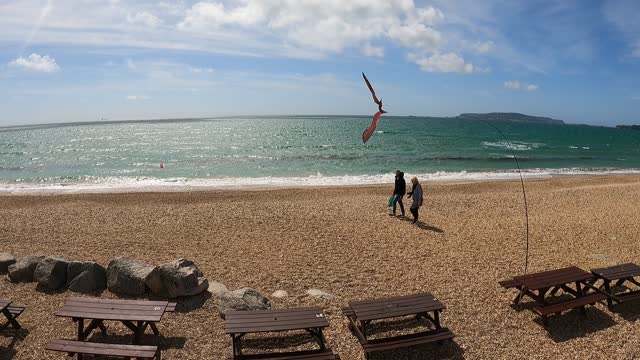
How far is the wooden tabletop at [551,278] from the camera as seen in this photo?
24.8ft

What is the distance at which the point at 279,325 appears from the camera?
20.4 feet

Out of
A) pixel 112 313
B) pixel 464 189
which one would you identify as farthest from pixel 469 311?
pixel 464 189

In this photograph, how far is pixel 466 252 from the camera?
1106 centimetres

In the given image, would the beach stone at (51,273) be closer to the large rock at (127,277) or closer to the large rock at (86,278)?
the large rock at (86,278)

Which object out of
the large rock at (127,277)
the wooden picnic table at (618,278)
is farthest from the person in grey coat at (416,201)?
the large rock at (127,277)

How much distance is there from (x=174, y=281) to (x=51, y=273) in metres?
2.66

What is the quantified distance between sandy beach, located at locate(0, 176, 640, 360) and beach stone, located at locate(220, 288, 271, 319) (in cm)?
30

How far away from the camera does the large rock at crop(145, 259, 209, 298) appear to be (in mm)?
7848

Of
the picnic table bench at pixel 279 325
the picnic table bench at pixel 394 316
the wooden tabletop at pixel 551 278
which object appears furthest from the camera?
the wooden tabletop at pixel 551 278

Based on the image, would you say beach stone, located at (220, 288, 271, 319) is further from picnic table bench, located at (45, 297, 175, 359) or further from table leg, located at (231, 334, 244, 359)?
picnic table bench, located at (45, 297, 175, 359)

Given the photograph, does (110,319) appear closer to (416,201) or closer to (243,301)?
(243,301)

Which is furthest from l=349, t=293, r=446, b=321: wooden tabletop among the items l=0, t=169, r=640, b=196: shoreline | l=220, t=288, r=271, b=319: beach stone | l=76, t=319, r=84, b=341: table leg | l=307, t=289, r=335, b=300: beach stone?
l=0, t=169, r=640, b=196: shoreline

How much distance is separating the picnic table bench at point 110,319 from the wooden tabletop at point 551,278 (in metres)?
6.28

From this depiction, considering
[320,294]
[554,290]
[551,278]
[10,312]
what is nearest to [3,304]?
[10,312]
